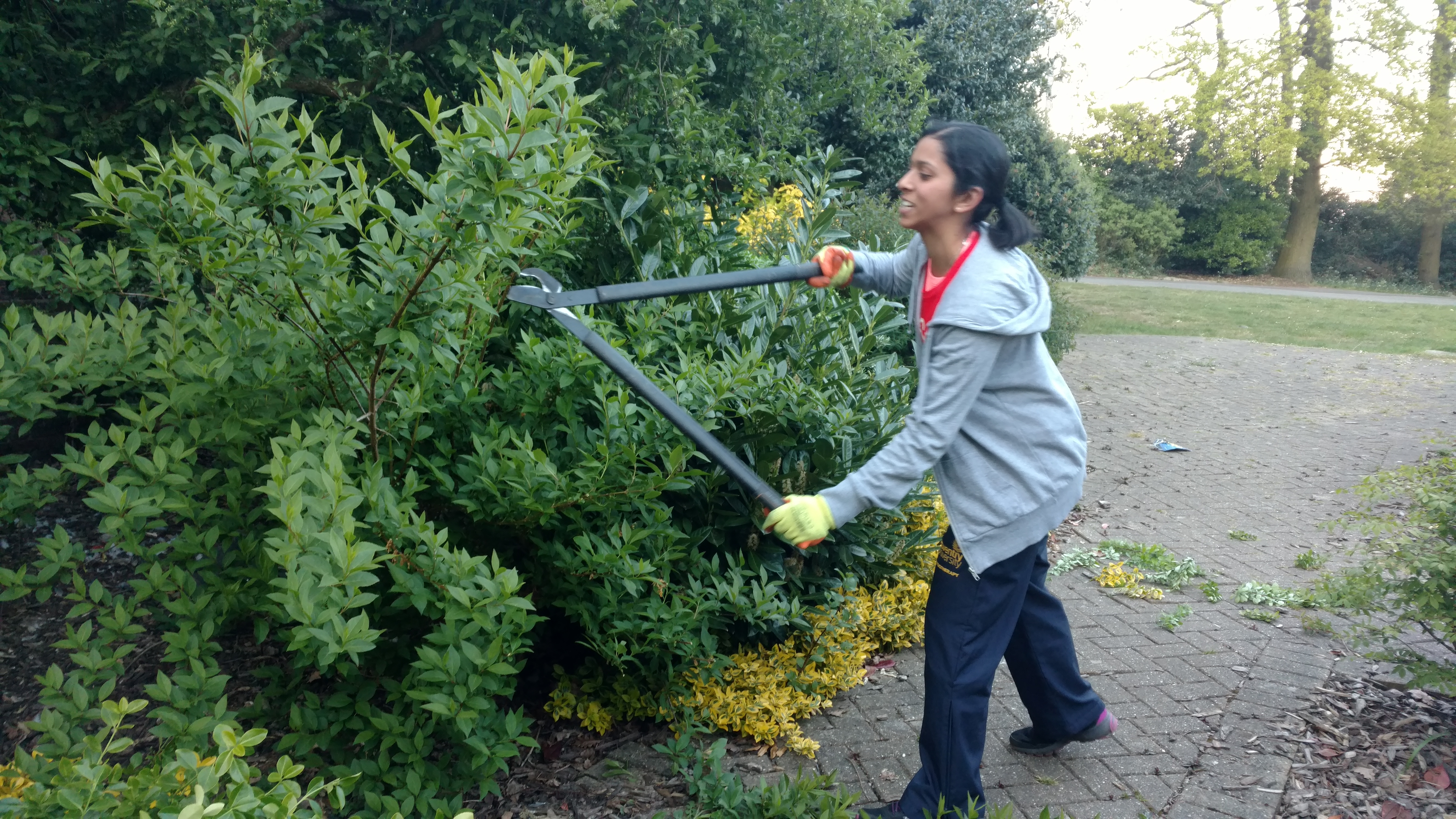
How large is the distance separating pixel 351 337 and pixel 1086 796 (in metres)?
2.51

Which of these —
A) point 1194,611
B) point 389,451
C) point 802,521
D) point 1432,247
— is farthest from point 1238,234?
point 389,451

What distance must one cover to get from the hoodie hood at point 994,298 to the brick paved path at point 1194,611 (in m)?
1.50

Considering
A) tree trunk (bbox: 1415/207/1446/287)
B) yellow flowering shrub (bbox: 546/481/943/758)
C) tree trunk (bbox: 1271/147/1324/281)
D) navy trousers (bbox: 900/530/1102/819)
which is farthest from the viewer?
tree trunk (bbox: 1271/147/1324/281)

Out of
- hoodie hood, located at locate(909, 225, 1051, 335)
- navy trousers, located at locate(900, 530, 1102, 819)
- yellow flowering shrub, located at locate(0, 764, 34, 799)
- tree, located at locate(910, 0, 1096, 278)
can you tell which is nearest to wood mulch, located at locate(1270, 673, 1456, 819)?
navy trousers, located at locate(900, 530, 1102, 819)

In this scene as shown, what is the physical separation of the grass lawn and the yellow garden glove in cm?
1346

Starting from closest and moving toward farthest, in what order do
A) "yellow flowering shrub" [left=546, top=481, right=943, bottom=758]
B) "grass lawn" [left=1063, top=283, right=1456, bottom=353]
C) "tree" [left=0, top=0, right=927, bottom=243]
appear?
"yellow flowering shrub" [left=546, top=481, right=943, bottom=758], "tree" [left=0, top=0, right=927, bottom=243], "grass lawn" [left=1063, top=283, right=1456, bottom=353]

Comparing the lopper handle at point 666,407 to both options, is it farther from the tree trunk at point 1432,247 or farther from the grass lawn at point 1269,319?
the tree trunk at point 1432,247

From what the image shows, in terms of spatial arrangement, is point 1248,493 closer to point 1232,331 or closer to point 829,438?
point 829,438

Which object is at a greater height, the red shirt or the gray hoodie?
the red shirt

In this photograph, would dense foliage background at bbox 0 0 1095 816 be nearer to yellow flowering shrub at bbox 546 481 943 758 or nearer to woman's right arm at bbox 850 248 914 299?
yellow flowering shrub at bbox 546 481 943 758

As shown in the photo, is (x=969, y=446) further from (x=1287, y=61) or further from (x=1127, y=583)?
(x=1287, y=61)

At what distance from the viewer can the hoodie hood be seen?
2432 mm

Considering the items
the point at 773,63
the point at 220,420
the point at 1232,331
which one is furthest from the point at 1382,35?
the point at 220,420

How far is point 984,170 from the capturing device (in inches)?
98.7
